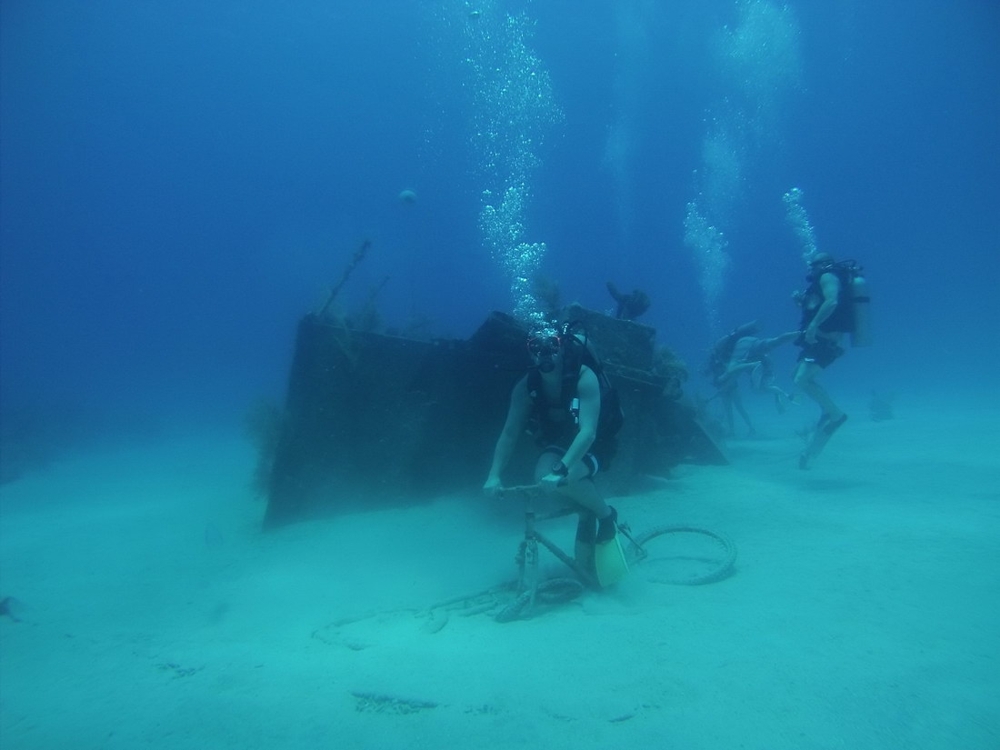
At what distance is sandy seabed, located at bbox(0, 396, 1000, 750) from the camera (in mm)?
2496

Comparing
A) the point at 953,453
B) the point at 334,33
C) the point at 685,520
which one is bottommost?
the point at 685,520

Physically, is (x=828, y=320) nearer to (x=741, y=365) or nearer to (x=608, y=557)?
(x=741, y=365)

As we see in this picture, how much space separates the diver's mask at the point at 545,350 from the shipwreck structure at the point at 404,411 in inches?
85.2

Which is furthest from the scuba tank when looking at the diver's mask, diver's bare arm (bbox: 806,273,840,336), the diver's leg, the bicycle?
the diver's mask

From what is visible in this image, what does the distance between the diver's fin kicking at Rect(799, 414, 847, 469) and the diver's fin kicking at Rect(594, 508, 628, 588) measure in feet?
17.0

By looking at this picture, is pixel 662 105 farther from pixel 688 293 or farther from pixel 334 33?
pixel 334 33

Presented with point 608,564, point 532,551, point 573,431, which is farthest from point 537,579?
point 573,431

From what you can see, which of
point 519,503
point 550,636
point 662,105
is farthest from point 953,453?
point 662,105

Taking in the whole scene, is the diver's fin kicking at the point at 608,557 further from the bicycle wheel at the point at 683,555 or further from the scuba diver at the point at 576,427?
the bicycle wheel at the point at 683,555

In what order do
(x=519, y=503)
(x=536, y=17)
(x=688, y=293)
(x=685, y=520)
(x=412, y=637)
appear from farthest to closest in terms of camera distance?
(x=688, y=293), (x=536, y=17), (x=519, y=503), (x=685, y=520), (x=412, y=637)

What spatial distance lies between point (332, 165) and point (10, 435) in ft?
325

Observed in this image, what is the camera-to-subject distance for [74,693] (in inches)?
139

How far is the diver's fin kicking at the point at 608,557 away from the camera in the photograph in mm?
4164

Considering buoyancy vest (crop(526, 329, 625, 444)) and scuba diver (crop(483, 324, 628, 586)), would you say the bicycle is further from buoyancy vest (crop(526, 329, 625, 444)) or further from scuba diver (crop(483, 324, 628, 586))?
buoyancy vest (crop(526, 329, 625, 444))
